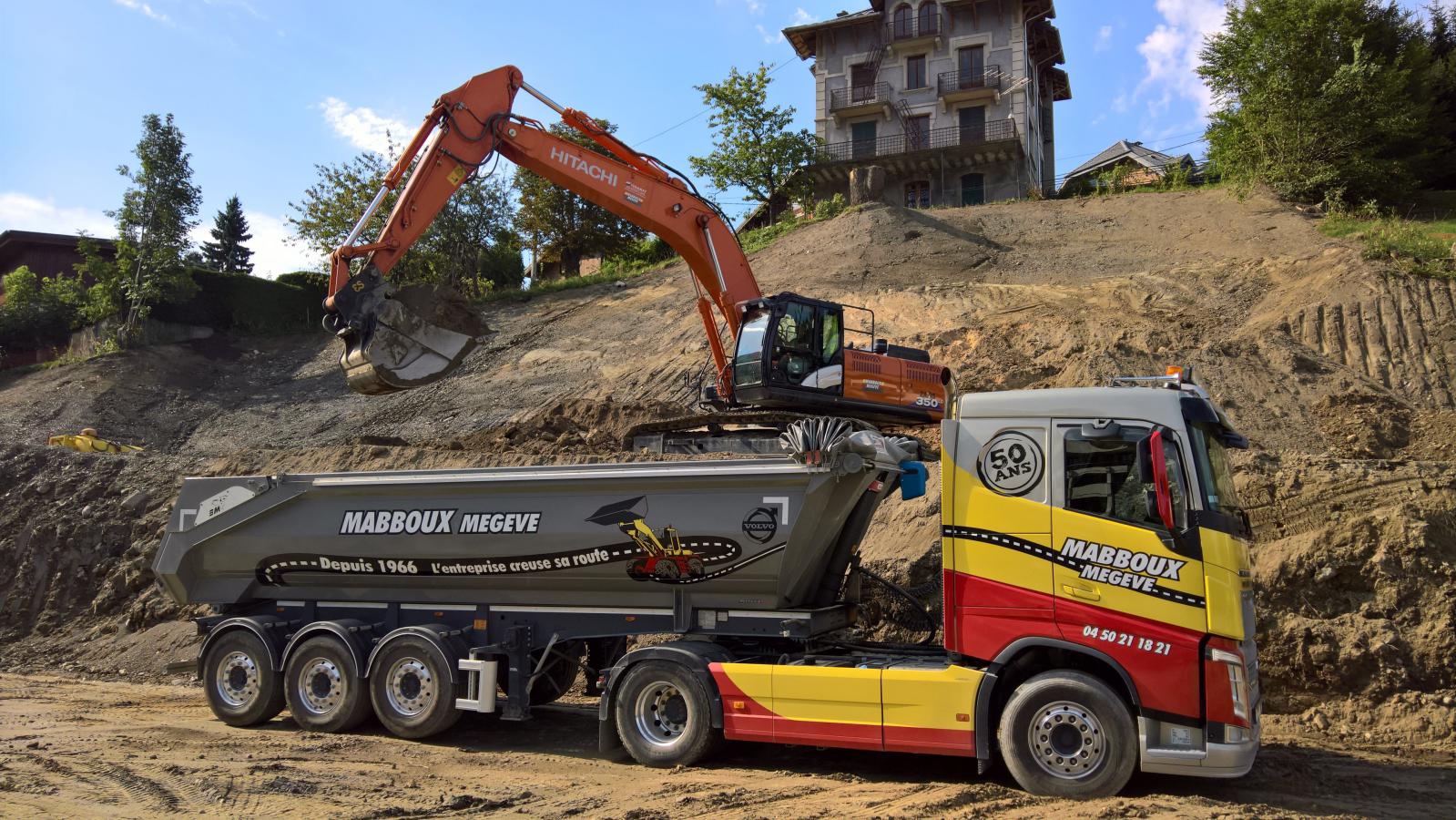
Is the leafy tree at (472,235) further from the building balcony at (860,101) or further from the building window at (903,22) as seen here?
the building window at (903,22)

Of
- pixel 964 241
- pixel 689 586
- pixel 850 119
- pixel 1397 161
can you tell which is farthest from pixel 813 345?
pixel 850 119

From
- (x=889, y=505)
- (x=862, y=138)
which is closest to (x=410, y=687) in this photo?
(x=889, y=505)

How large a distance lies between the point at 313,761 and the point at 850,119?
1560 inches

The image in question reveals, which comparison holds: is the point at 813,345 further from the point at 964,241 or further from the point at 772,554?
the point at 964,241

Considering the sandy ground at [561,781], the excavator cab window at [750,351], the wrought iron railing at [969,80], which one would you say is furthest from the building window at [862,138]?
the sandy ground at [561,781]

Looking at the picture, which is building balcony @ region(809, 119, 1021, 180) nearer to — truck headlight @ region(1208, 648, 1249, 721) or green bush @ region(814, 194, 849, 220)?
green bush @ region(814, 194, 849, 220)

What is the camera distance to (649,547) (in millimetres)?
8289

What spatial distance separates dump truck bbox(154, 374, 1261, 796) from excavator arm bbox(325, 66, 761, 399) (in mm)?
2354

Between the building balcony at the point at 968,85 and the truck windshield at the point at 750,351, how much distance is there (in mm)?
31561

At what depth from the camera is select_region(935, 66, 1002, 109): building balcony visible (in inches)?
1618

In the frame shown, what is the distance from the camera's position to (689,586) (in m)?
8.30

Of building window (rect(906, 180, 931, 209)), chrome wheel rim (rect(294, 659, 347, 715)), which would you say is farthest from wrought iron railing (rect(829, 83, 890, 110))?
chrome wheel rim (rect(294, 659, 347, 715))

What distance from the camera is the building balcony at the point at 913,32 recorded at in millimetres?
42469

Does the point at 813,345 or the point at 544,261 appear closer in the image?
the point at 813,345
